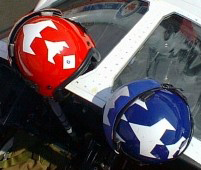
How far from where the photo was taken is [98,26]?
3.71 metres

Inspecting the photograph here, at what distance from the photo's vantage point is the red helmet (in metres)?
3.00

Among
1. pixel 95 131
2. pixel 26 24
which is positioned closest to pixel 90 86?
pixel 95 131

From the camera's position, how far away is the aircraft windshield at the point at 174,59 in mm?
3340

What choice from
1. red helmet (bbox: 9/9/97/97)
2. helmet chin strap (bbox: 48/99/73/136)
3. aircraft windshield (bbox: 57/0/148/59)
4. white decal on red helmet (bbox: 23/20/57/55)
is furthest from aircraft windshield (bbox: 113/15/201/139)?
white decal on red helmet (bbox: 23/20/57/55)

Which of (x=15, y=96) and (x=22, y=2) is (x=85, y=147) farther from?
(x=22, y=2)

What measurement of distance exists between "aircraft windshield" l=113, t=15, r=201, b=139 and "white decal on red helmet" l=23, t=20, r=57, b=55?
0.61m

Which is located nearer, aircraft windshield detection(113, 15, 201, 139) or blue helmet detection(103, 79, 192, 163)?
blue helmet detection(103, 79, 192, 163)

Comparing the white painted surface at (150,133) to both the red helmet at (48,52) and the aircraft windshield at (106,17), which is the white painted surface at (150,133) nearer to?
the red helmet at (48,52)

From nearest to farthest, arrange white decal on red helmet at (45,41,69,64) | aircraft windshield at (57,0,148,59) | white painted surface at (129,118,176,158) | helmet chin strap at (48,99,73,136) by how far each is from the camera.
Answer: white painted surface at (129,118,176,158) → white decal on red helmet at (45,41,69,64) → helmet chin strap at (48,99,73,136) → aircraft windshield at (57,0,148,59)

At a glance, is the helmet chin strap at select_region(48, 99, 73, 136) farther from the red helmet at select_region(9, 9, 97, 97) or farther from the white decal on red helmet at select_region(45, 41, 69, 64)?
the white decal on red helmet at select_region(45, 41, 69, 64)

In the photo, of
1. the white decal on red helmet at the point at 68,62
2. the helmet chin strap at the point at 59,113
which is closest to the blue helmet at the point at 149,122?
the white decal on red helmet at the point at 68,62

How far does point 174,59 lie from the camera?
3508 millimetres

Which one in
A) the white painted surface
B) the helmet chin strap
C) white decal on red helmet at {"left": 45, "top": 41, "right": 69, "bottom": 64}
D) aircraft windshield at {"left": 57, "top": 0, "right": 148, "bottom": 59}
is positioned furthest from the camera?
aircraft windshield at {"left": 57, "top": 0, "right": 148, "bottom": 59}

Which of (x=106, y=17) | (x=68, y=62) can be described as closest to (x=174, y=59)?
(x=106, y=17)
